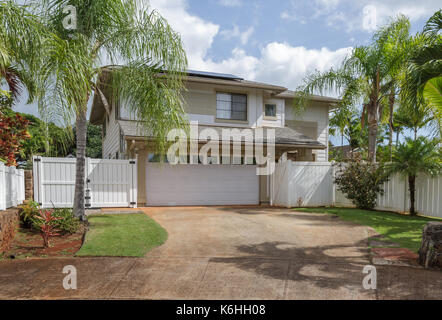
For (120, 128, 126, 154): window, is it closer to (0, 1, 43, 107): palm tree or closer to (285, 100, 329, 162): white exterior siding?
(0, 1, 43, 107): palm tree

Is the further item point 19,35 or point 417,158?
point 417,158

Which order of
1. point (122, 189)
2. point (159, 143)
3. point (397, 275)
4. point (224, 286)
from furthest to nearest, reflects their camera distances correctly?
1. point (122, 189)
2. point (159, 143)
3. point (397, 275)
4. point (224, 286)

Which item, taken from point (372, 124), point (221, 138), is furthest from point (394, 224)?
point (221, 138)

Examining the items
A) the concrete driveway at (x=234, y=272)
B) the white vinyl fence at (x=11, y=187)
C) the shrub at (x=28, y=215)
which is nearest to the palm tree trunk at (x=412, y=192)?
the concrete driveway at (x=234, y=272)

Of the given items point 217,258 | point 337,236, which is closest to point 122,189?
point 217,258

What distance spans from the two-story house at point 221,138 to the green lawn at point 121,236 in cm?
362

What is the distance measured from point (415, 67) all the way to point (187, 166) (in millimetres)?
9226

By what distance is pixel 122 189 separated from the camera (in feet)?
39.7

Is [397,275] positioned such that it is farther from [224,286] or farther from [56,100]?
[56,100]

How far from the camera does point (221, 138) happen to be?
1373 centimetres

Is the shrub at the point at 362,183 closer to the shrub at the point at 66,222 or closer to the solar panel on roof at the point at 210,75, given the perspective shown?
the solar panel on roof at the point at 210,75

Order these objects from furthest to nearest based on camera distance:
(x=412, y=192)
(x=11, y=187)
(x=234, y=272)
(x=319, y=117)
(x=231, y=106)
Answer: (x=319, y=117), (x=231, y=106), (x=412, y=192), (x=11, y=187), (x=234, y=272)

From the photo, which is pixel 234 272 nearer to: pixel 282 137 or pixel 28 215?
pixel 28 215

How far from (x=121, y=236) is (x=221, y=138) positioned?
7.01 metres
